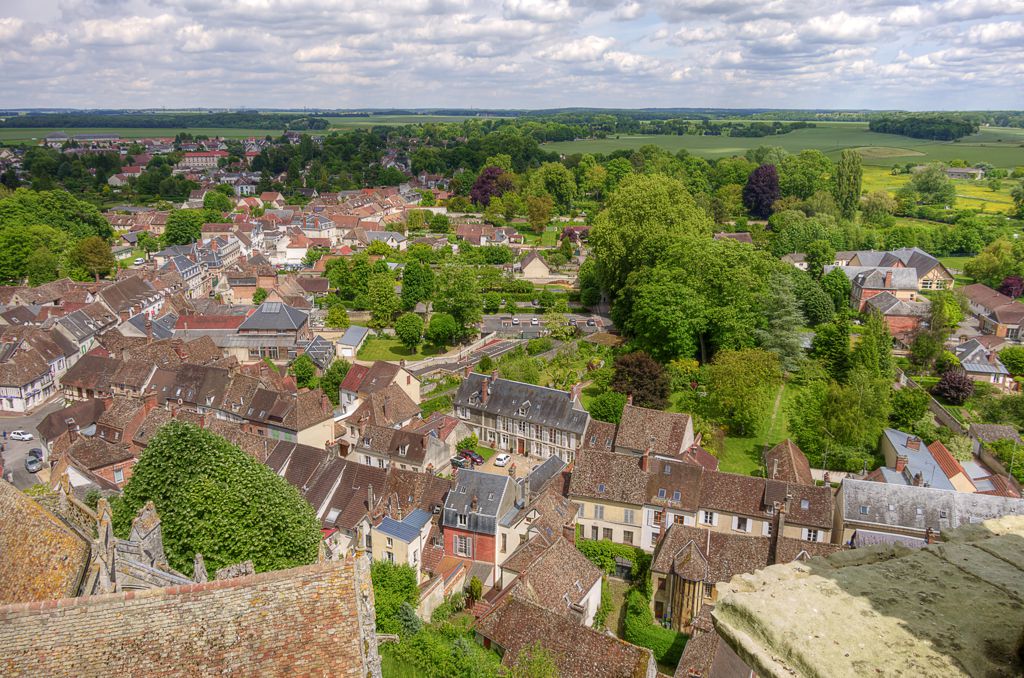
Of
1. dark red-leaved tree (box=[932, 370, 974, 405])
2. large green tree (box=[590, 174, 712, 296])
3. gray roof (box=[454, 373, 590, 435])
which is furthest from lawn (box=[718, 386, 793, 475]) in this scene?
large green tree (box=[590, 174, 712, 296])

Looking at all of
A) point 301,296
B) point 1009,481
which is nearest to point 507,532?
point 1009,481

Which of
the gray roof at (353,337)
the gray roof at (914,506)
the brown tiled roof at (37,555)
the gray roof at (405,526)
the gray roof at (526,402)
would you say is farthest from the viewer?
the gray roof at (353,337)

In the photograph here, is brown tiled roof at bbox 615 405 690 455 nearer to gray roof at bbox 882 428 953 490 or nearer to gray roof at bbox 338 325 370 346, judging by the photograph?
gray roof at bbox 882 428 953 490

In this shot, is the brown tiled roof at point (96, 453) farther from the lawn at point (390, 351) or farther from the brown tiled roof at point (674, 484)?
the brown tiled roof at point (674, 484)

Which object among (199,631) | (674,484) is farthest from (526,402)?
(199,631)

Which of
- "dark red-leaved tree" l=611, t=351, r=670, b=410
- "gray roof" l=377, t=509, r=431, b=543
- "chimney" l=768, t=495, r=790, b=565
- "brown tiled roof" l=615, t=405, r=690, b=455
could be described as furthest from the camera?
"dark red-leaved tree" l=611, t=351, r=670, b=410

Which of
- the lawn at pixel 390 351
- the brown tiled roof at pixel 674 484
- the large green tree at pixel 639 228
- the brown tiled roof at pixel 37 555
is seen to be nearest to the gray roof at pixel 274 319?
the lawn at pixel 390 351
